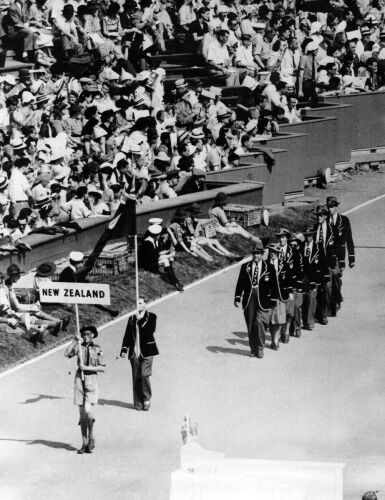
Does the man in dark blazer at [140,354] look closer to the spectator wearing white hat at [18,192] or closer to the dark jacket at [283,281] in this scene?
the dark jacket at [283,281]

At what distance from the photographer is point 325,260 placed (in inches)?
1014

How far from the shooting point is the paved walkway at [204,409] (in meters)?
19.2

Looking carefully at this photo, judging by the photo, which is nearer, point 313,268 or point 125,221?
point 125,221

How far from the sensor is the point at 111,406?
2161 cm

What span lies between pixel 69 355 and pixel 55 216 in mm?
7876

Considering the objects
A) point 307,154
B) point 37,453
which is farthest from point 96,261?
point 307,154

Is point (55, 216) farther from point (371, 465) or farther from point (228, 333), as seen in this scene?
point (371, 465)

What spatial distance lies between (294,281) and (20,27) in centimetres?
1210

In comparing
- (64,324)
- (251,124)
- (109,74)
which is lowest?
(64,324)

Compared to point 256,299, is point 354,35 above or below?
above

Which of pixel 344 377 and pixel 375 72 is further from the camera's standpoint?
pixel 375 72

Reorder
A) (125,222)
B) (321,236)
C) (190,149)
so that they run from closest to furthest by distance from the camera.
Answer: (125,222), (321,236), (190,149)

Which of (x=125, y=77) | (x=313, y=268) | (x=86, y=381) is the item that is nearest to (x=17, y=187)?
(x=313, y=268)

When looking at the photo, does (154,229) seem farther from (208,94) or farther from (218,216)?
(208,94)
